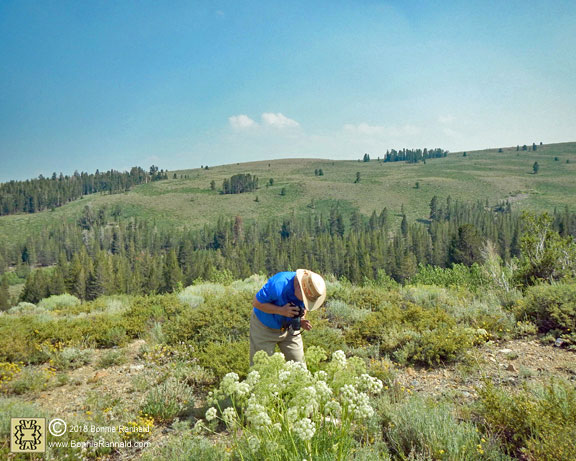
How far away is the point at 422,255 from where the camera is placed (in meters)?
87.9

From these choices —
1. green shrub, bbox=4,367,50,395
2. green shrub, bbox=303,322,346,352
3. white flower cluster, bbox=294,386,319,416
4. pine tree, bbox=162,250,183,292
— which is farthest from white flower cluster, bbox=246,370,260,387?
pine tree, bbox=162,250,183,292

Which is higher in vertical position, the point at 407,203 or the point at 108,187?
the point at 108,187

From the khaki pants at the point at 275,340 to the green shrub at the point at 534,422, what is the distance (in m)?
2.30

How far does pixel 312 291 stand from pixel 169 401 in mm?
3074

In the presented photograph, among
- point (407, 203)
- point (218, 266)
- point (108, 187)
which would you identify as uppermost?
point (108, 187)

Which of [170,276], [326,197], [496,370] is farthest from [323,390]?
[326,197]

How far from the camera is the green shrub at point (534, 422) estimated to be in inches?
115

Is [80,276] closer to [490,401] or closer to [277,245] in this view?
[277,245]

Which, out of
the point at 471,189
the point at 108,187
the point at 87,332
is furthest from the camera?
the point at 108,187

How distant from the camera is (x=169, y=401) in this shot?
487 centimetres

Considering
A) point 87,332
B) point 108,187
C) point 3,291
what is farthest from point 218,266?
point 108,187

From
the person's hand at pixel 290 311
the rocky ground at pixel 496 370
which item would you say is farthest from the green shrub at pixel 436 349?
the person's hand at pixel 290 311

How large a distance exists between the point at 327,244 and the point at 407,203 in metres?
64.9

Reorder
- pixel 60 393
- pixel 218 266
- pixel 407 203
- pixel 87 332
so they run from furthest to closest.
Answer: pixel 407 203
pixel 218 266
pixel 87 332
pixel 60 393
